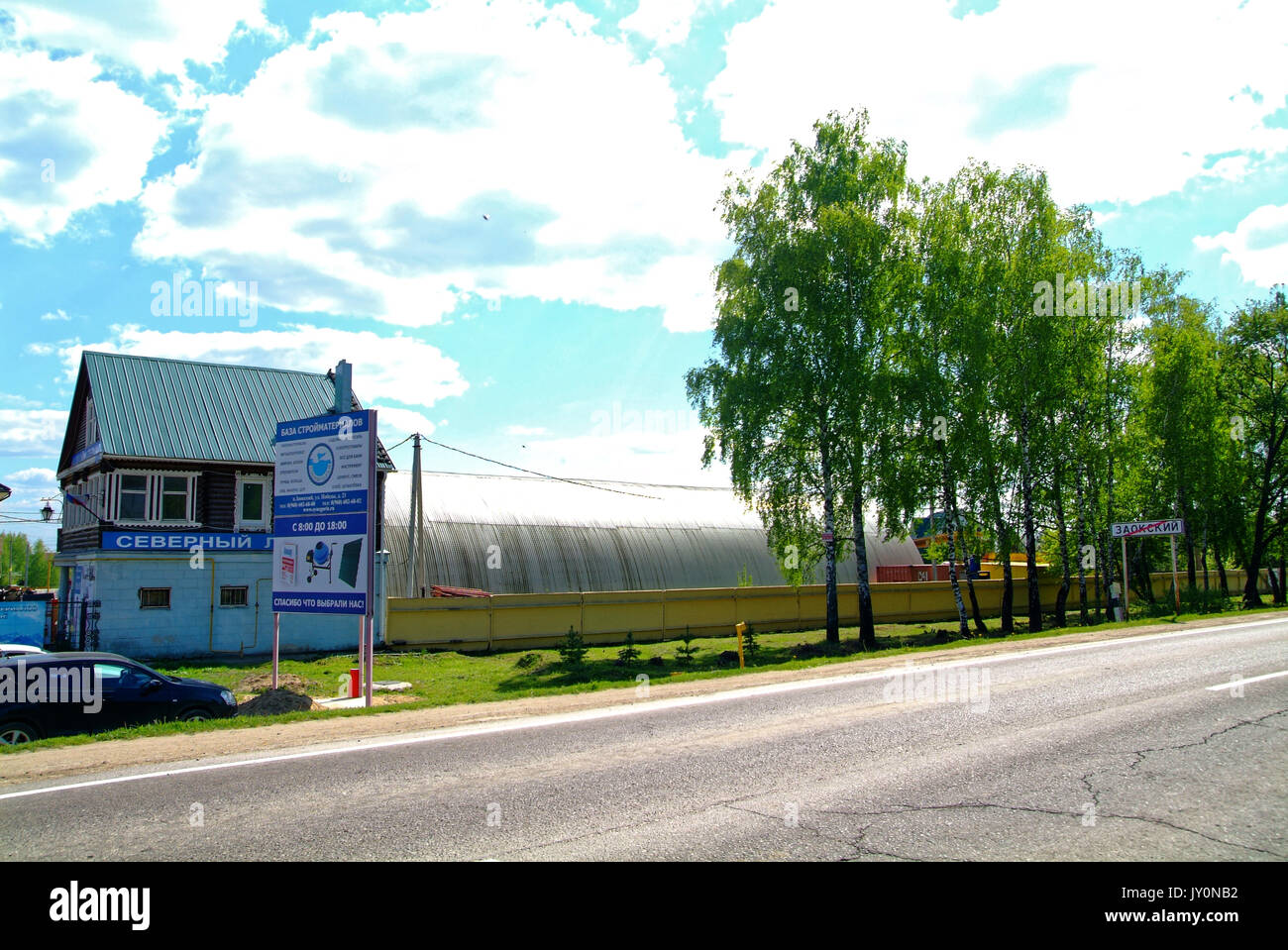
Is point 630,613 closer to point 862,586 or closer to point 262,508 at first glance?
point 862,586

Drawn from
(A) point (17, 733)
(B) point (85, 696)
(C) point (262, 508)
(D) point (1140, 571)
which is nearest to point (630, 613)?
(C) point (262, 508)

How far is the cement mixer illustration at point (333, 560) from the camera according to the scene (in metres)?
15.5

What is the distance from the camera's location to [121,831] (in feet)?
21.7

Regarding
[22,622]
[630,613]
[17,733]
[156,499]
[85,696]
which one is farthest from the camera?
[630,613]

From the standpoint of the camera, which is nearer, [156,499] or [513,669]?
[513,669]

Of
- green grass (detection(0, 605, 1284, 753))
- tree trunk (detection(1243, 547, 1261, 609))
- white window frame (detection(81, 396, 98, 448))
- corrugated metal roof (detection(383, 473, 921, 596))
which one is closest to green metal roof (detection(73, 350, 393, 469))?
white window frame (detection(81, 396, 98, 448))

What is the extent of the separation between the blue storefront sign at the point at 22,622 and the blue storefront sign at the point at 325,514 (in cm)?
1010

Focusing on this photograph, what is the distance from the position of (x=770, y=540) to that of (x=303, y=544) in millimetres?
15924

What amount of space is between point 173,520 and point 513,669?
12.5 meters

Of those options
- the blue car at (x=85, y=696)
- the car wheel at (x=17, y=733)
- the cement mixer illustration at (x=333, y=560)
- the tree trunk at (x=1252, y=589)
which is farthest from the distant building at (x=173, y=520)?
the tree trunk at (x=1252, y=589)

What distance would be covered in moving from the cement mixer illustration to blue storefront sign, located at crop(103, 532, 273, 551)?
34.6ft

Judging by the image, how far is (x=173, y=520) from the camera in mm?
25906
